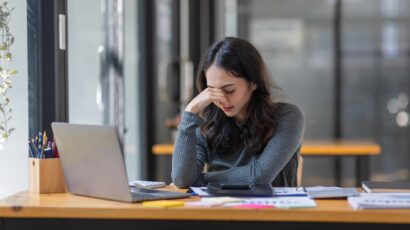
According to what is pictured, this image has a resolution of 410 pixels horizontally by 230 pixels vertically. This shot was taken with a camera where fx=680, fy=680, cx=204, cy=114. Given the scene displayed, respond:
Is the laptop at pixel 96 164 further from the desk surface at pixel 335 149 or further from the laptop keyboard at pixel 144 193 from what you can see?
the desk surface at pixel 335 149

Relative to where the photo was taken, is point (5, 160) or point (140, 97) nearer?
point (5, 160)

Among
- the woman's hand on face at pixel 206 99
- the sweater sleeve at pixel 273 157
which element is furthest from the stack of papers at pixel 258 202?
the woman's hand on face at pixel 206 99

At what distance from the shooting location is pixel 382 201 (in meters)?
2.03

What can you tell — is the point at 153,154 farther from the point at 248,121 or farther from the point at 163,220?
the point at 163,220

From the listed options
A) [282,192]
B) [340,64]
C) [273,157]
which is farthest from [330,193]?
[340,64]

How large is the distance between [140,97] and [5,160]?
2.97 meters

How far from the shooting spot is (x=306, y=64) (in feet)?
23.1

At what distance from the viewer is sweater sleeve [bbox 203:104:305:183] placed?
2.59 metres

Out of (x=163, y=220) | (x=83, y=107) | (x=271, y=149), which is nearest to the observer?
(x=163, y=220)

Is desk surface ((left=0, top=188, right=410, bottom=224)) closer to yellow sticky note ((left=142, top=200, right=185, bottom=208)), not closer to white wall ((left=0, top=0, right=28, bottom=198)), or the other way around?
yellow sticky note ((left=142, top=200, right=185, bottom=208))

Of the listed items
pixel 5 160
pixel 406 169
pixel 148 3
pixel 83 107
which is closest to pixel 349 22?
pixel 406 169

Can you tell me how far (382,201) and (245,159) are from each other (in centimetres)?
86

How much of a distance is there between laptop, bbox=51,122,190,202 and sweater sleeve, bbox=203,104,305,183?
338 mm

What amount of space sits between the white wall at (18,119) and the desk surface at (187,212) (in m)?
0.69
